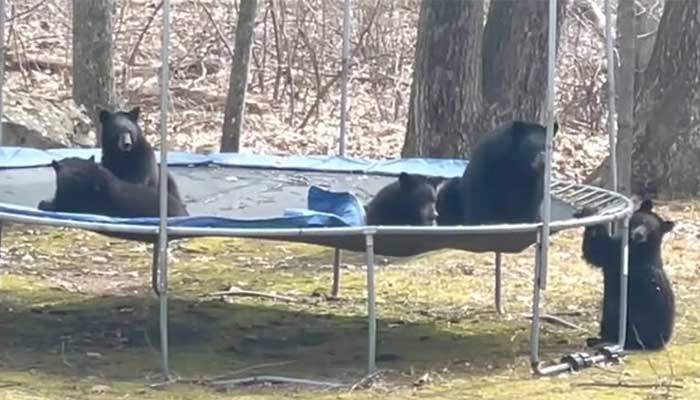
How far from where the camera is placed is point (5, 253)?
11.7m

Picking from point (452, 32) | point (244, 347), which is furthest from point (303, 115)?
point (244, 347)

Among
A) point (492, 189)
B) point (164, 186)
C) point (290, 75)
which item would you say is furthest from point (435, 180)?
point (290, 75)

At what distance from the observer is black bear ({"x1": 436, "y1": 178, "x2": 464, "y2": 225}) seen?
366 inches

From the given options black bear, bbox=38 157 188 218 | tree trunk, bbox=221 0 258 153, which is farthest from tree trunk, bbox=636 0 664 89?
black bear, bbox=38 157 188 218

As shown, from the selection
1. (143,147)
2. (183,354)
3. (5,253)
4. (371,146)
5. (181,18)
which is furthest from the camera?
(181,18)

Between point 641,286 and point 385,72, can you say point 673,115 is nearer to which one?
point 385,72

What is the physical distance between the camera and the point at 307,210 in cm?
842

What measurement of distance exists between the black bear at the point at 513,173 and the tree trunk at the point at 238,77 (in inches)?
240

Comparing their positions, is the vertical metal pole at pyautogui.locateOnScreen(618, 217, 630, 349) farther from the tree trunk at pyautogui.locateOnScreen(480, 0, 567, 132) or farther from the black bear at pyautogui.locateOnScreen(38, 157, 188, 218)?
the tree trunk at pyautogui.locateOnScreen(480, 0, 567, 132)

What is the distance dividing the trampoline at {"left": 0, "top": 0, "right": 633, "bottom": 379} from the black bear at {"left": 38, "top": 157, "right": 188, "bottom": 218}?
0.23m

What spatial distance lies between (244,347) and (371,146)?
865cm

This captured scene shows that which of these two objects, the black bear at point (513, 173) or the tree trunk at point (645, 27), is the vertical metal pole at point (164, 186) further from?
the tree trunk at point (645, 27)

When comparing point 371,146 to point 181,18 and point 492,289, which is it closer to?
point 181,18

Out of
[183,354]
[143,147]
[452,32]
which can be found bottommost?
[183,354]
